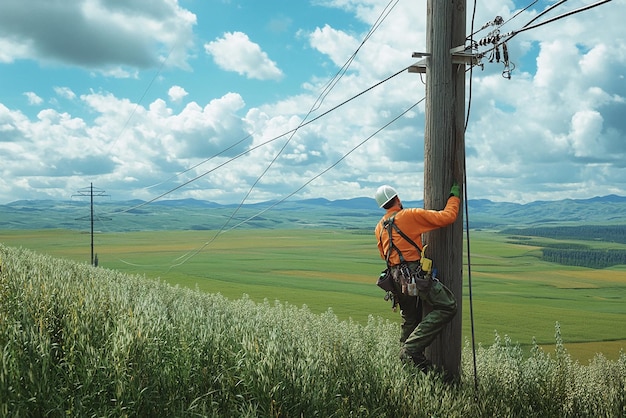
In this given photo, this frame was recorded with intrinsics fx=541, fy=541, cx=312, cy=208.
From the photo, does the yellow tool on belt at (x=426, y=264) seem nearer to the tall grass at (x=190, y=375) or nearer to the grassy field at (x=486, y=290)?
the tall grass at (x=190, y=375)

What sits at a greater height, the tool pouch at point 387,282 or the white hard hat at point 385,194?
the white hard hat at point 385,194

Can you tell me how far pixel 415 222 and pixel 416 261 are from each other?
57 cm

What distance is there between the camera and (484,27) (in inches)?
317

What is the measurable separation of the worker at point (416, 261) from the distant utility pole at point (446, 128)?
22 centimetres

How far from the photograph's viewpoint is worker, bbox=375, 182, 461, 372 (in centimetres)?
721

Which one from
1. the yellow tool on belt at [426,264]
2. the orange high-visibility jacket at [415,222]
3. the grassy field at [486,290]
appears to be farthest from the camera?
the grassy field at [486,290]

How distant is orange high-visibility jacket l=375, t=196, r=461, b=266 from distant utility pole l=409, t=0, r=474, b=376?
1.05 ft

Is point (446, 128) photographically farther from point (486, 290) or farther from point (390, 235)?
point (486, 290)

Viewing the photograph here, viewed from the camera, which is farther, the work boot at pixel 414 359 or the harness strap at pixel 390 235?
the work boot at pixel 414 359

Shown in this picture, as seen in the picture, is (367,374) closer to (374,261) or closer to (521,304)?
(521,304)

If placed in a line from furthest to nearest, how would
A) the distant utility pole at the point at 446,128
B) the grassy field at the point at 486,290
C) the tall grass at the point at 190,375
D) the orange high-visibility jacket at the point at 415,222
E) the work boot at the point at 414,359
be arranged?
1. the grassy field at the point at 486,290
2. the distant utility pole at the point at 446,128
3. the work boot at the point at 414,359
4. the orange high-visibility jacket at the point at 415,222
5. the tall grass at the point at 190,375

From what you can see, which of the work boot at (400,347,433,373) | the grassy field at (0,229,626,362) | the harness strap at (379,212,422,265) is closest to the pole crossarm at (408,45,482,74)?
the harness strap at (379,212,422,265)

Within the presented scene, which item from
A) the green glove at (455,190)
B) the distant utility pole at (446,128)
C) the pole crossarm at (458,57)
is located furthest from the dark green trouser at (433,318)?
the pole crossarm at (458,57)

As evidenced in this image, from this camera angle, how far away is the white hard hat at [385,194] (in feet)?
25.0
